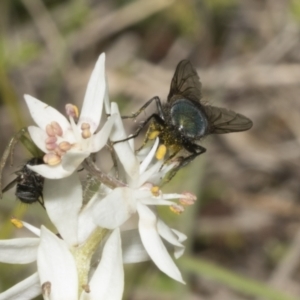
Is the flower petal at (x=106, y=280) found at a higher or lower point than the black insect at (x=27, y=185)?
lower

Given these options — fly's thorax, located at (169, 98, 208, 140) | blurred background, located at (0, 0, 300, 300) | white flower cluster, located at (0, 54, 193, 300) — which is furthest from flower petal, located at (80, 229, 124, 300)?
blurred background, located at (0, 0, 300, 300)

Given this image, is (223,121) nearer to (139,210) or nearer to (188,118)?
(188,118)

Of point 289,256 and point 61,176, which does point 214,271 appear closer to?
point 289,256

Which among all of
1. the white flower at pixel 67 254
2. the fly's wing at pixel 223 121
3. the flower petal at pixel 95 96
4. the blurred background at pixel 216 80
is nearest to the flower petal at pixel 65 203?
the white flower at pixel 67 254

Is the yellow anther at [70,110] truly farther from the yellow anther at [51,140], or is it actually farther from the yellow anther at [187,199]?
the yellow anther at [187,199]

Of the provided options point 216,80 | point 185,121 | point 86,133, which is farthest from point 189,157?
point 216,80

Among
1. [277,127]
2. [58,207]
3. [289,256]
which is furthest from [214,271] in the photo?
[277,127]

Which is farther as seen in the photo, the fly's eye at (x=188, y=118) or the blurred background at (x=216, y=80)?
the blurred background at (x=216, y=80)

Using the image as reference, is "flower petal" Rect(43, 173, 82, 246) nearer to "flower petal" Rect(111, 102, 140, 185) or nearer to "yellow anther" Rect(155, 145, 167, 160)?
"flower petal" Rect(111, 102, 140, 185)
